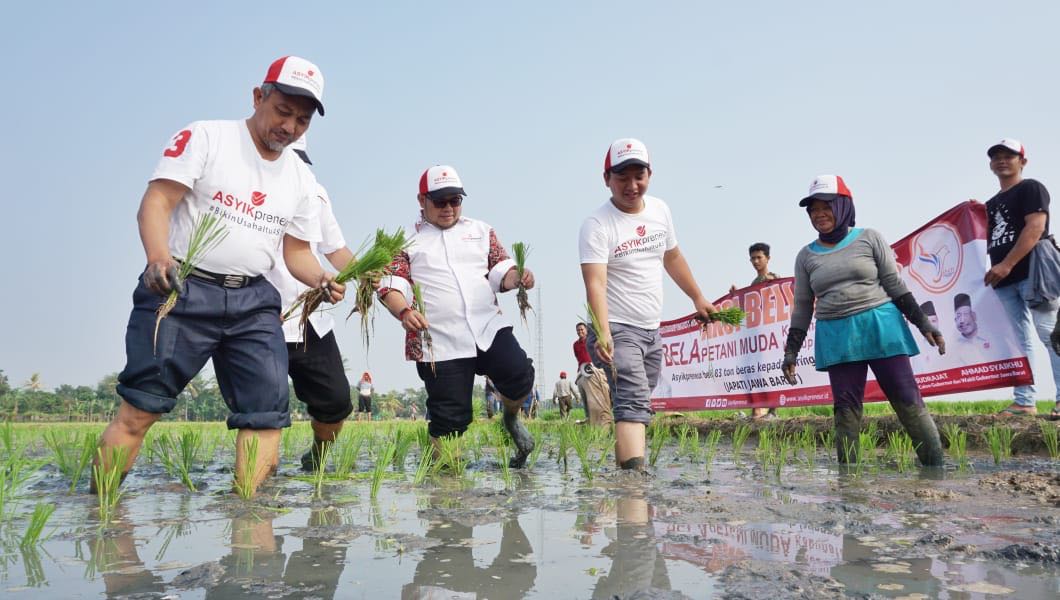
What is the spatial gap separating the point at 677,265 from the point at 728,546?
9.67ft

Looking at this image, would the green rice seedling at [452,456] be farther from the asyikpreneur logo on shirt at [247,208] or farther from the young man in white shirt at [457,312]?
the asyikpreneur logo on shirt at [247,208]

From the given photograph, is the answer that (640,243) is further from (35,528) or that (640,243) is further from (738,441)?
(35,528)

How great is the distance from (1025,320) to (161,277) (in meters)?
6.30

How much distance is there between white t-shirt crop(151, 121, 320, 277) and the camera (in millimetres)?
2914

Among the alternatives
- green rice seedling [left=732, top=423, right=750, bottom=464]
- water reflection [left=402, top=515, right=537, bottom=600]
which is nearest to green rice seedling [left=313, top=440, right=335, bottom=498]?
water reflection [left=402, top=515, right=537, bottom=600]

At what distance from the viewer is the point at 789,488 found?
10.7ft

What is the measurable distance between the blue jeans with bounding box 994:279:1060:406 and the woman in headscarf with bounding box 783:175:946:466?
1.71 metres

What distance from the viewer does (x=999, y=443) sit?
4887 millimetres

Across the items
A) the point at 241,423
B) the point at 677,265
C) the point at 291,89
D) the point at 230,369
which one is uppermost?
the point at 291,89

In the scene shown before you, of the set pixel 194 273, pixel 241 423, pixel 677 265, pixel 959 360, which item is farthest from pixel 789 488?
pixel 959 360

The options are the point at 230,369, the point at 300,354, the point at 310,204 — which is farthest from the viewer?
the point at 300,354

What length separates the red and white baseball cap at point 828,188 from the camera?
4582 millimetres

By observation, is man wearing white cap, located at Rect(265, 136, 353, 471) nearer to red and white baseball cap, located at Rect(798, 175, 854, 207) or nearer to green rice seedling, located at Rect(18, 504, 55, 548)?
green rice seedling, located at Rect(18, 504, 55, 548)

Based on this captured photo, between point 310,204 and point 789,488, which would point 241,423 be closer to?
point 310,204
